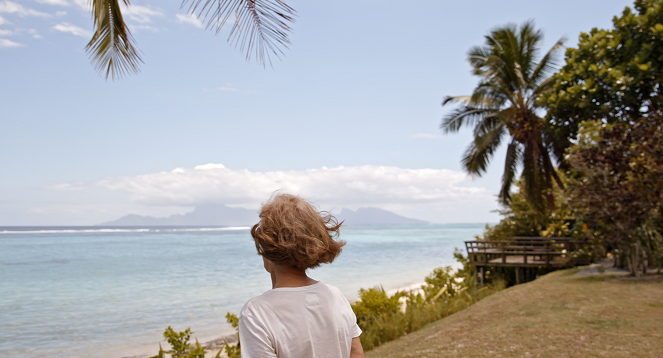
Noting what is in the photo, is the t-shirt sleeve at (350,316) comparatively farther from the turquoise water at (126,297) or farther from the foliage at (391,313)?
the turquoise water at (126,297)

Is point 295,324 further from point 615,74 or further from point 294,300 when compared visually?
point 615,74

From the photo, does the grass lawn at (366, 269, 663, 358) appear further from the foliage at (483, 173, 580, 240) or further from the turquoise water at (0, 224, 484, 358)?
the foliage at (483, 173, 580, 240)

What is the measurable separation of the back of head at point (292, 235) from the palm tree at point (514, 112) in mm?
18169

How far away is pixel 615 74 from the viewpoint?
13586mm

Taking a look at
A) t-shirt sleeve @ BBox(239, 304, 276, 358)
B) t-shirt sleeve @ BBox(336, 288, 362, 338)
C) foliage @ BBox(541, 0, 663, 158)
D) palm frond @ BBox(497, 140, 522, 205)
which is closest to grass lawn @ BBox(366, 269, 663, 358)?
t-shirt sleeve @ BBox(336, 288, 362, 338)

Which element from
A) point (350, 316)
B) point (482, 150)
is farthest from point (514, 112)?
point (350, 316)

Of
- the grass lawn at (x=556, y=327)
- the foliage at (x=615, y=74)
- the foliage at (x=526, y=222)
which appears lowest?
the grass lawn at (x=556, y=327)

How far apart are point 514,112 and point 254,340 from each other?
63.7 ft

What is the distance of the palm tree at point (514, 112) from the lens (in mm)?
18703

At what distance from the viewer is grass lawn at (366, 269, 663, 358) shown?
5465 millimetres

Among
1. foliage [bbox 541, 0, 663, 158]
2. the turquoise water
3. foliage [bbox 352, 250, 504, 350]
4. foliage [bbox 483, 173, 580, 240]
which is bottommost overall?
the turquoise water

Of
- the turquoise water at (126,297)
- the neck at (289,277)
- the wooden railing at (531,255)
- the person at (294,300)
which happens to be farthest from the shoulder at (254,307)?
the wooden railing at (531,255)

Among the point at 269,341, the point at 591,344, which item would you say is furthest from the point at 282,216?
the point at 591,344

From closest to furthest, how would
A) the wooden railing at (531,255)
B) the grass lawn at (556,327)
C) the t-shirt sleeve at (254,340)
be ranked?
the t-shirt sleeve at (254,340) → the grass lawn at (556,327) → the wooden railing at (531,255)
